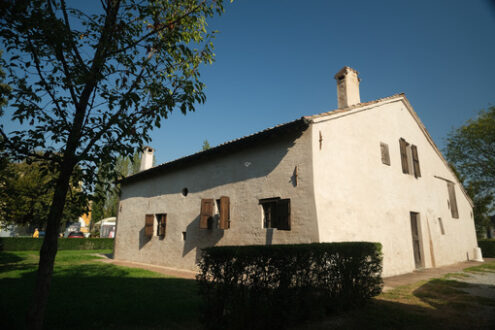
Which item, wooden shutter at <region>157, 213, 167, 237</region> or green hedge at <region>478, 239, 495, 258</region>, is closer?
wooden shutter at <region>157, 213, 167, 237</region>

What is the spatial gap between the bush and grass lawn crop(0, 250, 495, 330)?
390 mm

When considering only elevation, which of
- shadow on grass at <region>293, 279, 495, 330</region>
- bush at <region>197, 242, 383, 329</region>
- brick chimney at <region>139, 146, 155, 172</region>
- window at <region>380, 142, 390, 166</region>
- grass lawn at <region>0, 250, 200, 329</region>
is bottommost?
shadow on grass at <region>293, 279, 495, 330</region>

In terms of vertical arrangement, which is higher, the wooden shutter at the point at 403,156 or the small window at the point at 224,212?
the wooden shutter at the point at 403,156

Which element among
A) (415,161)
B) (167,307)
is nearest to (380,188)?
(415,161)

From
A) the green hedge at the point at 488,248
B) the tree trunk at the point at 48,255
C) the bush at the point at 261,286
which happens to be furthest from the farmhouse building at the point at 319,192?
the green hedge at the point at 488,248

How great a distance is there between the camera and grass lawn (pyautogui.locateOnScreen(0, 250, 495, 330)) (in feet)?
14.1

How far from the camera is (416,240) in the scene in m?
11.0

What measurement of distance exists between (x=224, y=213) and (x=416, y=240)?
310 inches

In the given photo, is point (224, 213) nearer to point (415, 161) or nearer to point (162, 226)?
point (162, 226)

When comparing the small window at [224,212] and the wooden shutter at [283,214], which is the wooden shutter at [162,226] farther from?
the wooden shutter at [283,214]

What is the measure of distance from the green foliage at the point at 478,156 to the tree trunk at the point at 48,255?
31.1m

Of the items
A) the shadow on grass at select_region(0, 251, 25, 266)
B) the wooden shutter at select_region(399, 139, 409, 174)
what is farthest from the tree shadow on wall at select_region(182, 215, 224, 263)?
the wooden shutter at select_region(399, 139, 409, 174)

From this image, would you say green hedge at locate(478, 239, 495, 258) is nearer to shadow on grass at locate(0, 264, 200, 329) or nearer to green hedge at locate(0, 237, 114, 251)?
shadow on grass at locate(0, 264, 200, 329)

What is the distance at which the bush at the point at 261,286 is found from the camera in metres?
3.90
